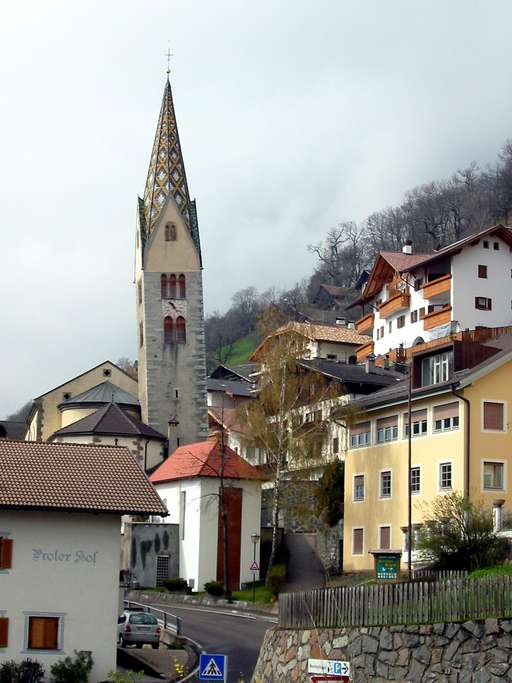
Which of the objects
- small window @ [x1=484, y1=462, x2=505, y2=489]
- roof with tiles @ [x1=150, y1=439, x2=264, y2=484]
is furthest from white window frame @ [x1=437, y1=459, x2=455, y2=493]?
roof with tiles @ [x1=150, y1=439, x2=264, y2=484]

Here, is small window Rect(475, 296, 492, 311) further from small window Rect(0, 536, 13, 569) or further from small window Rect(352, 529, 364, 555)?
small window Rect(0, 536, 13, 569)

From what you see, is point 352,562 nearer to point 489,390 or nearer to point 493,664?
point 489,390

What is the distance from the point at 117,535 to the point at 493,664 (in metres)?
19.1

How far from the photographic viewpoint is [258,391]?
70688 millimetres

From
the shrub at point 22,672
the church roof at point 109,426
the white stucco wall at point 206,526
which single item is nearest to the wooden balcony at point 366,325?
the church roof at point 109,426

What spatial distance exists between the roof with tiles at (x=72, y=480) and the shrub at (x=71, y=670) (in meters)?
4.37

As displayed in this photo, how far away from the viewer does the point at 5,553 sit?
3956cm

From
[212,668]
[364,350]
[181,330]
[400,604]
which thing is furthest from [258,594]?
[212,668]

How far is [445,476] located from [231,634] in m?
13.5

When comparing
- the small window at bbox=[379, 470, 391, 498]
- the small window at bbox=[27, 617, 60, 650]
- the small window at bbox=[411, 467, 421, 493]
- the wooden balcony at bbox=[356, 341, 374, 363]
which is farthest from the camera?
the wooden balcony at bbox=[356, 341, 374, 363]

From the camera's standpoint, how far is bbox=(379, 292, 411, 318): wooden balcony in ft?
314

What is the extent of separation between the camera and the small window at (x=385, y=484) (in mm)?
60438

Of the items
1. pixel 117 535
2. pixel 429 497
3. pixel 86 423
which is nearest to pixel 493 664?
pixel 117 535

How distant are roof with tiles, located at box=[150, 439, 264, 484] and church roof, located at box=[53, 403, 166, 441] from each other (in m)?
12.0
